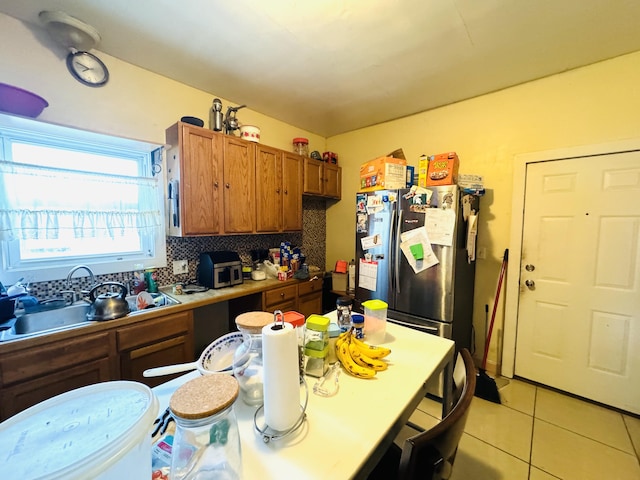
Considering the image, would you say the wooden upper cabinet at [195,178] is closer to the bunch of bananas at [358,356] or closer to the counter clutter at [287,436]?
the counter clutter at [287,436]

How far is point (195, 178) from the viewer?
83.4 inches

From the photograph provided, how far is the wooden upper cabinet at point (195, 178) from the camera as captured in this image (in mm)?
2061

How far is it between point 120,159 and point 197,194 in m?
0.66

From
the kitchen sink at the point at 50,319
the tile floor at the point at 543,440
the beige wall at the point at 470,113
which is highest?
the beige wall at the point at 470,113

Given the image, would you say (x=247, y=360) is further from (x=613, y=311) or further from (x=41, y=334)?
(x=613, y=311)

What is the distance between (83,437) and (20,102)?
198 centimetres

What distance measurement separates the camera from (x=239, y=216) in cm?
244

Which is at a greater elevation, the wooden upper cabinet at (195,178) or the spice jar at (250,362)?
the wooden upper cabinet at (195,178)

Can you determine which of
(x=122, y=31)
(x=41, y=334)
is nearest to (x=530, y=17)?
(x=122, y=31)

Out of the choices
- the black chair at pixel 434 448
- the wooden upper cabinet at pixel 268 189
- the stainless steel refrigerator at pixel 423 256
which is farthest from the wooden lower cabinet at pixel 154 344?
the black chair at pixel 434 448

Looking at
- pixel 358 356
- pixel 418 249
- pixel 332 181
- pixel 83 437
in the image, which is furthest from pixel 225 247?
pixel 83 437

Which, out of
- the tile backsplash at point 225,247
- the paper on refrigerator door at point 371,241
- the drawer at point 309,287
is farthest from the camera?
the drawer at point 309,287

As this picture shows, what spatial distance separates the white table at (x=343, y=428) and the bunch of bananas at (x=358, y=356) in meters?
0.03

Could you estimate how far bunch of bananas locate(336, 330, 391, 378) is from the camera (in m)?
1.03
